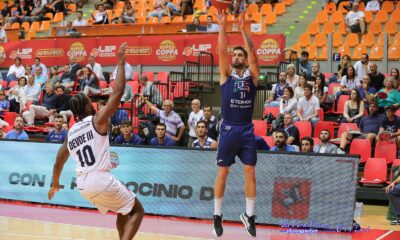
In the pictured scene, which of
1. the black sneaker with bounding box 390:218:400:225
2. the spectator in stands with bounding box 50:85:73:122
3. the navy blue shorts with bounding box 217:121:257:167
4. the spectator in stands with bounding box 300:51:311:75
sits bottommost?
the black sneaker with bounding box 390:218:400:225

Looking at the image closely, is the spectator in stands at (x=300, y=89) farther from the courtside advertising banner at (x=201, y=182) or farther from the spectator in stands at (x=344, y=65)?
the courtside advertising banner at (x=201, y=182)

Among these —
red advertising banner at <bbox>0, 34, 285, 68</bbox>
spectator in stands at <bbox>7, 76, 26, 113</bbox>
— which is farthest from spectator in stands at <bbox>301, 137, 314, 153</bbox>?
spectator in stands at <bbox>7, 76, 26, 113</bbox>

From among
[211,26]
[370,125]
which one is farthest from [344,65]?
[211,26]

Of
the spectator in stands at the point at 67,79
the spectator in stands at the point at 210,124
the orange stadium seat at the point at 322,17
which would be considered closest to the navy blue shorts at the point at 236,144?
the spectator in stands at the point at 210,124

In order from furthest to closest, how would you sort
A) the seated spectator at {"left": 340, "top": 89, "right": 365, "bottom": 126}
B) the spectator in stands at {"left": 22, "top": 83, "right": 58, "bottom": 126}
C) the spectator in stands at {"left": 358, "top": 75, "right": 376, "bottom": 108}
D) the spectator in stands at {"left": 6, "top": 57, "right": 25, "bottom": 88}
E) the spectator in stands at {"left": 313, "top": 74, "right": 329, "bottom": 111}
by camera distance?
the spectator in stands at {"left": 6, "top": 57, "right": 25, "bottom": 88}
the spectator in stands at {"left": 22, "top": 83, "right": 58, "bottom": 126}
the spectator in stands at {"left": 313, "top": 74, "right": 329, "bottom": 111}
the spectator in stands at {"left": 358, "top": 75, "right": 376, "bottom": 108}
the seated spectator at {"left": 340, "top": 89, "right": 365, "bottom": 126}

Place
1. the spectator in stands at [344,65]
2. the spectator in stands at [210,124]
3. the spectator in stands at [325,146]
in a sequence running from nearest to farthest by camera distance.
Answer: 1. the spectator in stands at [325,146]
2. the spectator in stands at [210,124]
3. the spectator in stands at [344,65]

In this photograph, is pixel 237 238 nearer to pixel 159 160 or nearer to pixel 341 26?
pixel 159 160

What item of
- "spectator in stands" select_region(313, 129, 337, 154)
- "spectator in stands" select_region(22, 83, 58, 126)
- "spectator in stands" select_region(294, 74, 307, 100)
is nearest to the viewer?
"spectator in stands" select_region(313, 129, 337, 154)

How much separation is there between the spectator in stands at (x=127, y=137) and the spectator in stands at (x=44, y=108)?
4595 mm

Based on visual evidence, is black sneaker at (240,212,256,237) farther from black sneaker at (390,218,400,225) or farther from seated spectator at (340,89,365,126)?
seated spectator at (340,89,365,126)

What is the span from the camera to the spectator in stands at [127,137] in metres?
14.7

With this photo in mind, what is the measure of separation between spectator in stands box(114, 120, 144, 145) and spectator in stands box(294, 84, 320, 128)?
3.70 metres

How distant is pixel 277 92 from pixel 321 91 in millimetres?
1047

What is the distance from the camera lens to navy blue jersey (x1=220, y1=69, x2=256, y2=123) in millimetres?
9086
